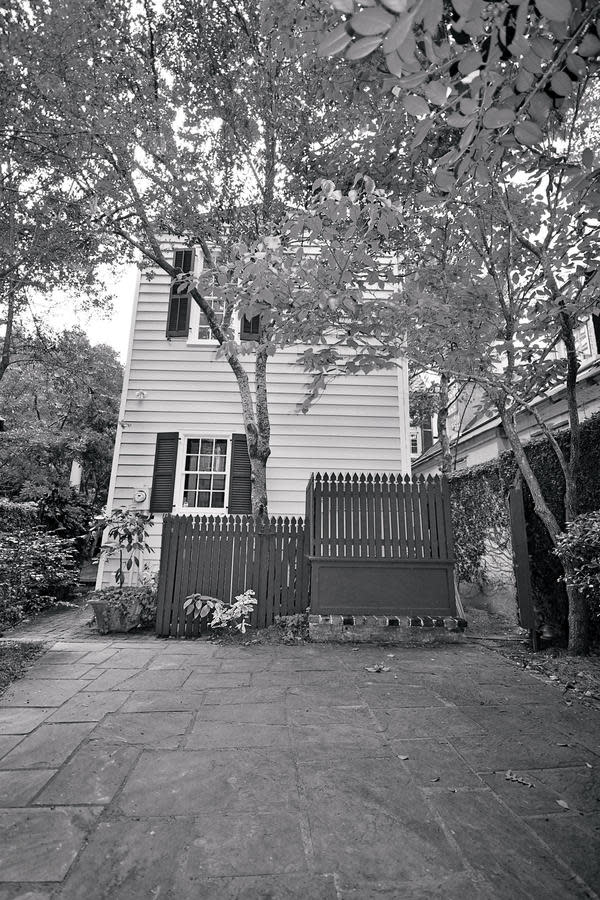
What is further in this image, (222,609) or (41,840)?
(222,609)

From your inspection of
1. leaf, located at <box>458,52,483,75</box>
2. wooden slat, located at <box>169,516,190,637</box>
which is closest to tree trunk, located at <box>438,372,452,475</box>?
wooden slat, located at <box>169,516,190,637</box>

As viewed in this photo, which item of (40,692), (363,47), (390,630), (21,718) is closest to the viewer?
(363,47)

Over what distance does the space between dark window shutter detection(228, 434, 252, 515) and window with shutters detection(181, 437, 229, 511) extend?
22 cm

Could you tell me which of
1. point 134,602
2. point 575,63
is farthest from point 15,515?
point 575,63

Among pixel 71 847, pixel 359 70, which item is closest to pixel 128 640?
pixel 71 847

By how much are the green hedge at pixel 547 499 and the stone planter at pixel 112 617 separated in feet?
16.5

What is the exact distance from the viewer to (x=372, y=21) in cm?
107

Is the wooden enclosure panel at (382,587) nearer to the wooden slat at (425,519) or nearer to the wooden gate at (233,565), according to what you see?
the wooden slat at (425,519)

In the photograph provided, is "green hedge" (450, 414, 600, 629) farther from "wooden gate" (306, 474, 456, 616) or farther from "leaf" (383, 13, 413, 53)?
"leaf" (383, 13, 413, 53)

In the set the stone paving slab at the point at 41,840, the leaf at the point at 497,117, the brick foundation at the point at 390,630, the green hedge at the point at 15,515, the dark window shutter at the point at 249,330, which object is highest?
the dark window shutter at the point at 249,330

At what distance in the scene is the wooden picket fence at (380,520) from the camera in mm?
5379

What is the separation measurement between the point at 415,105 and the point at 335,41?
14.2 inches

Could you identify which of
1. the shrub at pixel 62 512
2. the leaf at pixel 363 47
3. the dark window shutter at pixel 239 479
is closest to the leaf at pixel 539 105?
the leaf at pixel 363 47

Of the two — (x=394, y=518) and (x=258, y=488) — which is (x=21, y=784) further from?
(x=258, y=488)
